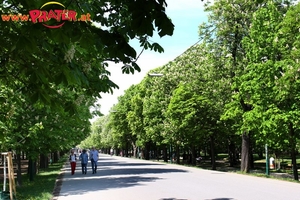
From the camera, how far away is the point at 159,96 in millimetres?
47188

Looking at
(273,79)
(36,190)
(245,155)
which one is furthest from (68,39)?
(245,155)

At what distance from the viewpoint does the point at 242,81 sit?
2523 cm

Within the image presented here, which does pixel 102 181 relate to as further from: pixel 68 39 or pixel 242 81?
pixel 68 39

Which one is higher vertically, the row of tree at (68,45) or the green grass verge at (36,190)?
the row of tree at (68,45)

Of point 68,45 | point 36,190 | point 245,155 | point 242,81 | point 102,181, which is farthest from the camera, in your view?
point 245,155

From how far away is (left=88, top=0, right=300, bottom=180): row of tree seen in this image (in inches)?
840

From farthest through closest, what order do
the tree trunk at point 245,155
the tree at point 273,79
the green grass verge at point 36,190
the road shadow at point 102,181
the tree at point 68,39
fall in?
the tree trunk at point 245,155 → the tree at point 273,79 → the road shadow at point 102,181 → the green grass verge at point 36,190 → the tree at point 68,39

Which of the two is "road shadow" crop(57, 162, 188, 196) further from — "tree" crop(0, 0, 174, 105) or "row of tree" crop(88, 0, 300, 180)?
"tree" crop(0, 0, 174, 105)

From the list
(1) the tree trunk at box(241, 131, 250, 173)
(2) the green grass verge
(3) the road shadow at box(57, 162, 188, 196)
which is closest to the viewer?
(2) the green grass verge

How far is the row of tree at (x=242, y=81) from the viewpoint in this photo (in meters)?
21.3
